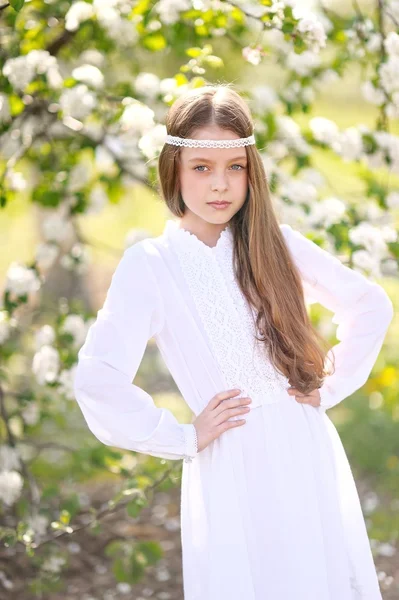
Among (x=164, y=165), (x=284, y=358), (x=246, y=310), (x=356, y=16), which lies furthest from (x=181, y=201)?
(x=356, y=16)

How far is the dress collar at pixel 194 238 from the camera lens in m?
2.09

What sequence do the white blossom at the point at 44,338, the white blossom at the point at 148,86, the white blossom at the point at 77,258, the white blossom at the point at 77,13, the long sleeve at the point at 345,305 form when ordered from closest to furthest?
1. the long sleeve at the point at 345,305
2. the white blossom at the point at 77,13
3. the white blossom at the point at 44,338
4. the white blossom at the point at 148,86
5. the white blossom at the point at 77,258

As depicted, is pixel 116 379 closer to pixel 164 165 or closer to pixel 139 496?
pixel 164 165

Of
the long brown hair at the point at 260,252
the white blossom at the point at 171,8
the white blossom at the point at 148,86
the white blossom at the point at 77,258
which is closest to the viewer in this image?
the long brown hair at the point at 260,252

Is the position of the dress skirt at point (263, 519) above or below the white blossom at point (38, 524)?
above

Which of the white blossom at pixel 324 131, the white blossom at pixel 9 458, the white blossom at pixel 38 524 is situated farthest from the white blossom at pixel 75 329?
the white blossom at pixel 324 131

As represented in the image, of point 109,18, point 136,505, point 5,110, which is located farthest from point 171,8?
point 136,505

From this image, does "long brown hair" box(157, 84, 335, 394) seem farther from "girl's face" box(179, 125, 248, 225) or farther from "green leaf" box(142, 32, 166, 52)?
"green leaf" box(142, 32, 166, 52)

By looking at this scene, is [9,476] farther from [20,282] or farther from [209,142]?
[209,142]

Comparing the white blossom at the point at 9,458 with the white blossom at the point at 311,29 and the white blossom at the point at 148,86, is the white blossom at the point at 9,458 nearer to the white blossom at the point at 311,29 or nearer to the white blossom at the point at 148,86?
the white blossom at the point at 148,86

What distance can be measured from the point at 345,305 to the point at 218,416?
0.48 m

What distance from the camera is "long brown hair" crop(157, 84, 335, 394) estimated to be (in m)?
2.03

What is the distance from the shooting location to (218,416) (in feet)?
6.42

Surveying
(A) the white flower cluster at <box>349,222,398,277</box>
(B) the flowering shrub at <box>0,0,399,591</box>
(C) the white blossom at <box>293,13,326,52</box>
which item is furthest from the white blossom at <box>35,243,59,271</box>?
(C) the white blossom at <box>293,13,326,52</box>
